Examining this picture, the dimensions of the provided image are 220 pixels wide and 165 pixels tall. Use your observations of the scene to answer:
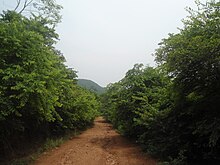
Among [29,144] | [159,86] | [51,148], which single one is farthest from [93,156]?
[159,86]

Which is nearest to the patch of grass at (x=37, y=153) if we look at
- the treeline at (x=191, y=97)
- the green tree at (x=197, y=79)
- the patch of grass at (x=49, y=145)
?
the patch of grass at (x=49, y=145)

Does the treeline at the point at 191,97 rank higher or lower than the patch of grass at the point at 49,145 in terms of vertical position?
higher

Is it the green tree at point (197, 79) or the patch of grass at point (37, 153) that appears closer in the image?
the green tree at point (197, 79)

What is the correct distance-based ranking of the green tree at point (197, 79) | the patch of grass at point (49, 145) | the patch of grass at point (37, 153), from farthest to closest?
the patch of grass at point (49, 145), the patch of grass at point (37, 153), the green tree at point (197, 79)

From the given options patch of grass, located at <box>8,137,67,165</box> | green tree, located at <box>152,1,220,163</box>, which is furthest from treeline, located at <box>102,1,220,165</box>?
patch of grass, located at <box>8,137,67,165</box>

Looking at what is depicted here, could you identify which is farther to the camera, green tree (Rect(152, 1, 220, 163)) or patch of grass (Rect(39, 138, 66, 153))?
patch of grass (Rect(39, 138, 66, 153))

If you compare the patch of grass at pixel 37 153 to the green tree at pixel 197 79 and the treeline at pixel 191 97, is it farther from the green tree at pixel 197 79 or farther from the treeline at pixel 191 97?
the green tree at pixel 197 79

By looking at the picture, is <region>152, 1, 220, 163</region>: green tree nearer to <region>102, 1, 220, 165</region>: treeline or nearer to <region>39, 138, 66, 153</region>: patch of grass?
<region>102, 1, 220, 165</region>: treeline

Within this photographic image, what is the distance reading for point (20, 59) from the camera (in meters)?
9.48

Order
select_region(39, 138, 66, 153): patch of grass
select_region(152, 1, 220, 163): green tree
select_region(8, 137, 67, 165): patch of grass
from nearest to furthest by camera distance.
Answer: select_region(152, 1, 220, 163): green tree < select_region(8, 137, 67, 165): patch of grass < select_region(39, 138, 66, 153): patch of grass

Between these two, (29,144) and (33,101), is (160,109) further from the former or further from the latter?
(29,144)

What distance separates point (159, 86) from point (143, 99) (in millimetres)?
2047

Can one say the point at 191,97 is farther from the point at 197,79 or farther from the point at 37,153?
the point at 37,153

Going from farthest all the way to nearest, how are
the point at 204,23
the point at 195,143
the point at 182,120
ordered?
the point at 182,120 < the point at 195,143 < the point at 204,23
